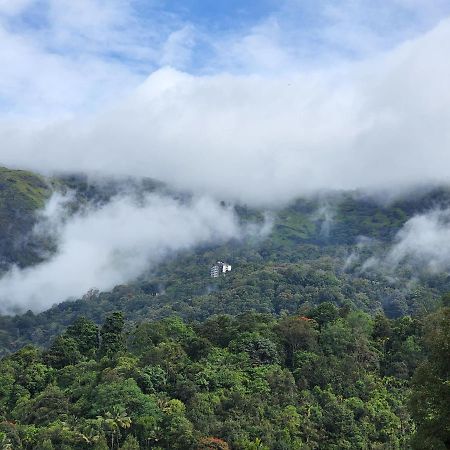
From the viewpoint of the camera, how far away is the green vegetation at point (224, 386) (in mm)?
48906

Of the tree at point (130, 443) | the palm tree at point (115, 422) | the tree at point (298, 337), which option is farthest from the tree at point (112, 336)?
the tree at point (130, 443)

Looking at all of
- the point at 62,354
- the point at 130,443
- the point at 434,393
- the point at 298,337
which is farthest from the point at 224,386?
the point at 434,393

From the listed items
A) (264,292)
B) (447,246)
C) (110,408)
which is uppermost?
(447,246)

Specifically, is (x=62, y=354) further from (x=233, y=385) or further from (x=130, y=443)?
(x=130, y=443)

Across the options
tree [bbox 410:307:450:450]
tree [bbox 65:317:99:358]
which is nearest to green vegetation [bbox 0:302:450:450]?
tree [bbox 65:317:99:358]

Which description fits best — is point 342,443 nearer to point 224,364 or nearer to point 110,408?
point 224,364

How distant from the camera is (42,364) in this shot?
6756 cm

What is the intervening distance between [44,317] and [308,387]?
14849 centimetres

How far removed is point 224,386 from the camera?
5666cm

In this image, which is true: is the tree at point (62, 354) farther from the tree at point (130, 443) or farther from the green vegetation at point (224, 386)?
the tree at point (130, 443)

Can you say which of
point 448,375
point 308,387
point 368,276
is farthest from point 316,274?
point 448,375

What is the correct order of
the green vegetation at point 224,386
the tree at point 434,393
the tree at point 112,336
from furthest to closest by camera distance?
the tree at point 112,336, the green vegetation at point 224,386, the tree at point 434,393

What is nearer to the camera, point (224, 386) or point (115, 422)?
point (115, 422)

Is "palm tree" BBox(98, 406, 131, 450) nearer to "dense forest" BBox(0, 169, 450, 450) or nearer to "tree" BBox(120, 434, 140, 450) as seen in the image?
"dense forest" BBox(0, 169, 450, 450)
